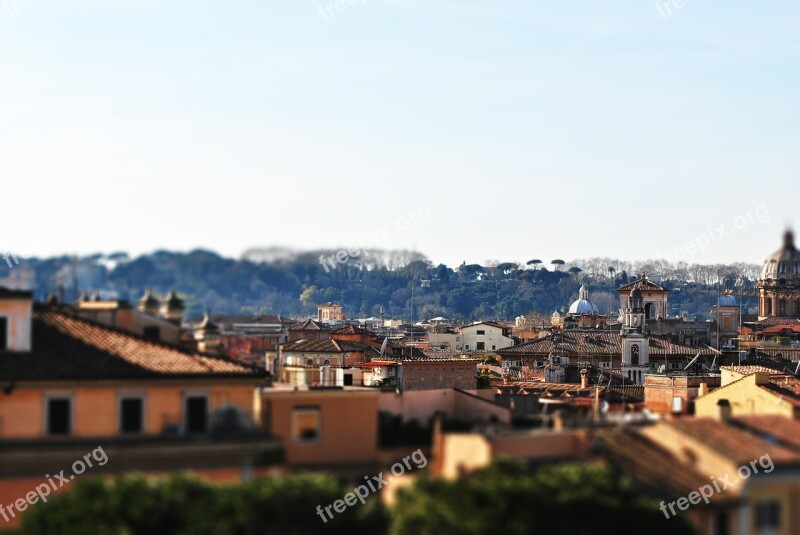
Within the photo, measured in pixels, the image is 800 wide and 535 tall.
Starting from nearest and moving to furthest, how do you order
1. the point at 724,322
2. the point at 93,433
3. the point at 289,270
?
the point at 93,433 < the point at 289,270 < the point at 724,322

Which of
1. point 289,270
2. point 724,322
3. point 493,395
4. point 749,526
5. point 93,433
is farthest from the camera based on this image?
point 724,322

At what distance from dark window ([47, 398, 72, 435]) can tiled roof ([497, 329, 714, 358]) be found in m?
75.5

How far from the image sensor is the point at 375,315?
16862 centimetres

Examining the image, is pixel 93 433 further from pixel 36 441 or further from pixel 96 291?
pixel 96 291

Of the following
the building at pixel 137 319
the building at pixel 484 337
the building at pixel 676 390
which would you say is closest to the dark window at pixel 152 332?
the building at pixel 137 319

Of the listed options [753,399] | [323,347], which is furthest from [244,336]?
[323,347]

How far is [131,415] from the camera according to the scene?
26188 millimetres

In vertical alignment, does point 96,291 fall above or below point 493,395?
above

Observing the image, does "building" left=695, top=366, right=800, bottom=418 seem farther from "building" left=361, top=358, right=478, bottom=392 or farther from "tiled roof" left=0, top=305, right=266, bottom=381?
"tiled roof" left=0, top=305, right=266, bottom=381

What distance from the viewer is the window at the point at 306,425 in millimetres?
27000

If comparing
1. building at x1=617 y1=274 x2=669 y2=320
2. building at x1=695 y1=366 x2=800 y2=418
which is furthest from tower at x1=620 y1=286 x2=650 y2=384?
building at x1=695 y1=366 x2=800 y2=418

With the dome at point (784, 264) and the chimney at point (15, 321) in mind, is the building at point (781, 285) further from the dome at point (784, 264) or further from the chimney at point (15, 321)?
the chimney at point (15, 321)

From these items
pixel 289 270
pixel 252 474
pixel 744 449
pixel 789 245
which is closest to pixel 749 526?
pixel 744 449

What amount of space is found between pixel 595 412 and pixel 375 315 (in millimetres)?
135447
